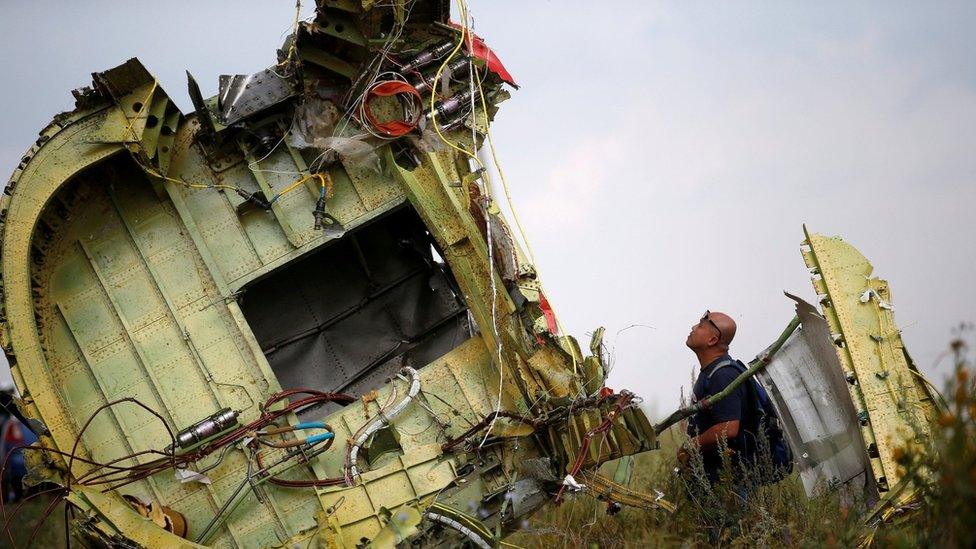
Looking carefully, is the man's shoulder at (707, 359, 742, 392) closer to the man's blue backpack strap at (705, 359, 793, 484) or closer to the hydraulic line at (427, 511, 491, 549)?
the man's blue backpack strap at (705, 359, 793, 484)

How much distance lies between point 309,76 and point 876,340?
493 centimetres

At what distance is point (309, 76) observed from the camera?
756 cm

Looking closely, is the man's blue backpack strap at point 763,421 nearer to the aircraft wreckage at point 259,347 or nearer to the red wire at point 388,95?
the aircraft wreckage at point 259,347

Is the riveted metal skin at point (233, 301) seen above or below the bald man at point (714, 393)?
above

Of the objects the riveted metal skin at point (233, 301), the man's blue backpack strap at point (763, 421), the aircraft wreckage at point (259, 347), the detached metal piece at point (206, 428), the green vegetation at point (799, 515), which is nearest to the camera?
the green vegetation at point (799, 515)

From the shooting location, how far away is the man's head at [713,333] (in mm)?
6512

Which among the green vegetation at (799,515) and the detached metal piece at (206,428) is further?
the detached metal piece at (206,428)

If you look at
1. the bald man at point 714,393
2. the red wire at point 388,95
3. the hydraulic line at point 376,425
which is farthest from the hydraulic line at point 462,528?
the red wire at point 388,95

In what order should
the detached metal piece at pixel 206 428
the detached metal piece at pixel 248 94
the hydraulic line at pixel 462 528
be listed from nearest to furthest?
1. the hydraulic line at pixel 462 528
2. the detached metal piece at pixel 206 428
3. the detached metal piece at pixel 248 94

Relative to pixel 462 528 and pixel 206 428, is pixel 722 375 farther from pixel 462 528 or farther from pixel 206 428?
pixel 206 428

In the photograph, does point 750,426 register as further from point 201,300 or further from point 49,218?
point 49,218

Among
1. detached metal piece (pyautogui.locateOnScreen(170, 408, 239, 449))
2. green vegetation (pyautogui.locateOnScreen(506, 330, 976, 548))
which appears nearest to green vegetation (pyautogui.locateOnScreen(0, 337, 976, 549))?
green vegetation (pyautogui.locateOnScreen(506, 330, 976, 548))

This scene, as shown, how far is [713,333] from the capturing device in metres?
6.53

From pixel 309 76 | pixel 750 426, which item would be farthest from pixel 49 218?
pixel 750 426
